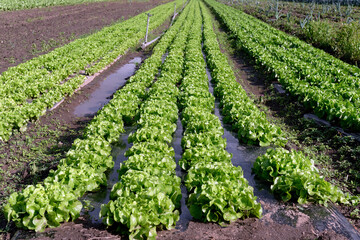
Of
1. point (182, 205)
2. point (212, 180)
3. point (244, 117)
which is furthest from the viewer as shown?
point (244, 117)

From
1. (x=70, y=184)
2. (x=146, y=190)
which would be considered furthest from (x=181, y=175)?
(x=70, y=184)

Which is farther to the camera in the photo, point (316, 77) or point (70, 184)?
point (316, 77)

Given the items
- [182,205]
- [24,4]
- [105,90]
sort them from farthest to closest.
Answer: [24,4]
[105,90]
[182,205]

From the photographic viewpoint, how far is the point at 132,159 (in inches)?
244

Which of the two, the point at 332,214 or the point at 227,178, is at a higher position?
the point at 227,178

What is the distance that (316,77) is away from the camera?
13.1 meters

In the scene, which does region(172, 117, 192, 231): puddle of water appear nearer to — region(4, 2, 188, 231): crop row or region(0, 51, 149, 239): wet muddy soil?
region(4, 2, 188, 231): crop row

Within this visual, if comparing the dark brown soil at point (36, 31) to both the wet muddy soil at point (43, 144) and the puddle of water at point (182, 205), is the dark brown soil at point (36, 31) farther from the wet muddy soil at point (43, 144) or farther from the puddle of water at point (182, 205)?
the puddle of water at point (182, 205)

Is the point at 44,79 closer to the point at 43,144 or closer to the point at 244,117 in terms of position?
the point at 43,144

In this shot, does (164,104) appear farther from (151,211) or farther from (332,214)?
(332,214)

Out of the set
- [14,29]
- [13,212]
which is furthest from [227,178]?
[14,29]

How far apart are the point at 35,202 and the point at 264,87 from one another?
1228 centimetres

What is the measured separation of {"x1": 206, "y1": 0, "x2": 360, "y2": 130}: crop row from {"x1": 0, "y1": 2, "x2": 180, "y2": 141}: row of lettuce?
923cm

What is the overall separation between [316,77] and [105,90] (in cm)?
974
